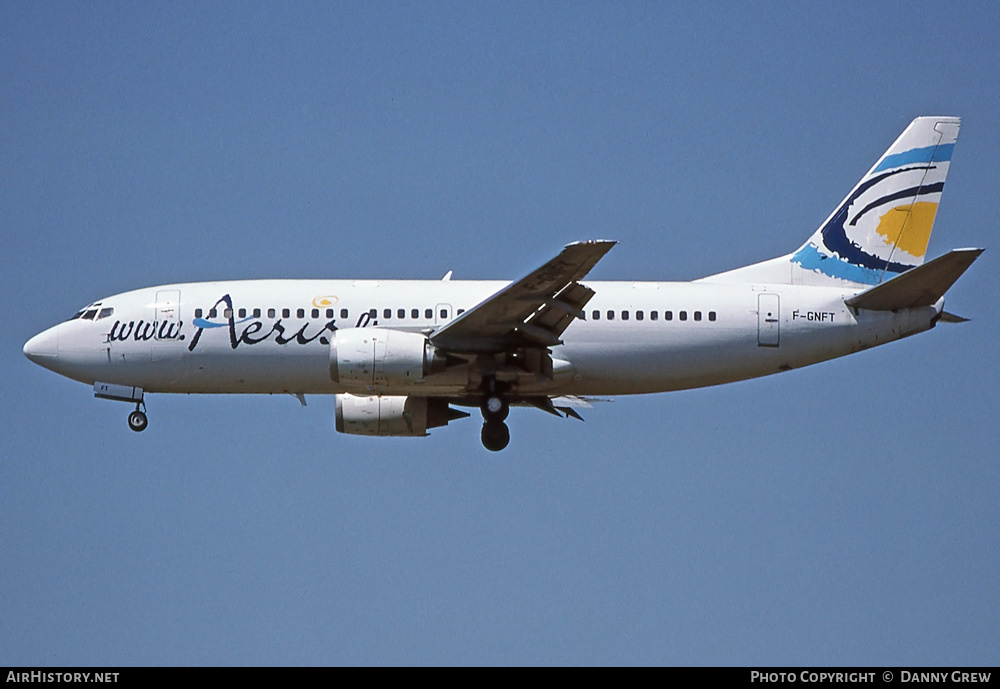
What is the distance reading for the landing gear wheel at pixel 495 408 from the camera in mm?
35375

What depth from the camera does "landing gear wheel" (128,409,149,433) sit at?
36.5 m

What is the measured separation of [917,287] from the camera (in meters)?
34.7

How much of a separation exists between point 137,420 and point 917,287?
18355 millimetres

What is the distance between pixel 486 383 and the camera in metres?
35.5

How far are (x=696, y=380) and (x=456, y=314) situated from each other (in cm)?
585

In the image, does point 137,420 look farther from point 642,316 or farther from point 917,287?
point 917,287

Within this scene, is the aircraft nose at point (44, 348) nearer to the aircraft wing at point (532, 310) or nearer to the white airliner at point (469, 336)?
the white airliner at point (469, 336)

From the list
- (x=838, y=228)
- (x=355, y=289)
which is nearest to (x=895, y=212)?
(x=838, y=228)

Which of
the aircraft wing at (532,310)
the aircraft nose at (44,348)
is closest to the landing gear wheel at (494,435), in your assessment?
the aircraft wing at (532,310)

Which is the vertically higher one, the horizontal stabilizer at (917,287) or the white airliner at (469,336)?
the horizontal stabilizer at (917,287)

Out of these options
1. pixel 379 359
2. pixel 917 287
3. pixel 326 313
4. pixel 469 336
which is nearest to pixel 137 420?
pixel 326 313

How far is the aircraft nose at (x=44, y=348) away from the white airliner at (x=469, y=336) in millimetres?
52
